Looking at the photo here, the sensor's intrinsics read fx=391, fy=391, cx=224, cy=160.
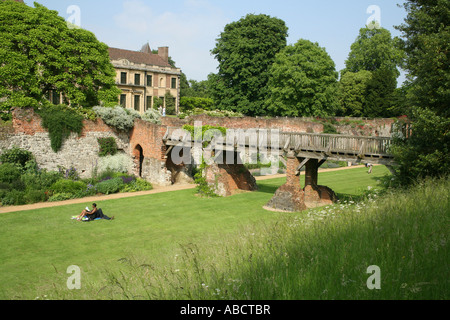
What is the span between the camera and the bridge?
53.4 feet

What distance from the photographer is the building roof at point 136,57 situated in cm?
5047

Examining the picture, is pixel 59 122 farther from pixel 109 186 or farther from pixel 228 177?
pixel 228 177

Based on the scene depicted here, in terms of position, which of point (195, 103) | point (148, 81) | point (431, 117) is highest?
point (148, 81)

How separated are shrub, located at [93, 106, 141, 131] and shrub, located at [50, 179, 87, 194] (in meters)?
5.76

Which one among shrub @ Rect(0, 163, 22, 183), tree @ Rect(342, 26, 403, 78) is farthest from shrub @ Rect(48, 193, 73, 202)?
tree @ Rect(342, 26, 403, 78)

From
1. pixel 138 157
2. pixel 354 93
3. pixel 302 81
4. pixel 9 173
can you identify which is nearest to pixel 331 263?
pixel 9 173

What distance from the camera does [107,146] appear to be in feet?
85.3

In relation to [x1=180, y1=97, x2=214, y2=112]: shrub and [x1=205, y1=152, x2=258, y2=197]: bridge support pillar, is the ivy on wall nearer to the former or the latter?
[x1=205, y1=152, x2=258, y2=197]: bridge support pillar

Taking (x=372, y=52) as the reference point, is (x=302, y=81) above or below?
below

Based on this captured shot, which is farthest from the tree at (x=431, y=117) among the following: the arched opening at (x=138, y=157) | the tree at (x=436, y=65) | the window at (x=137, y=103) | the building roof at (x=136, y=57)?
the building roof at (x=136, y=57)

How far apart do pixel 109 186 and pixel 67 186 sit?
7.30 feet

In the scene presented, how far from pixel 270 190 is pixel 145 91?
110 feet

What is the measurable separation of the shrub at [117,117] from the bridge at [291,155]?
589cm

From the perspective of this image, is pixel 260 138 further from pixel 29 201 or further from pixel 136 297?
pixel 136 297
